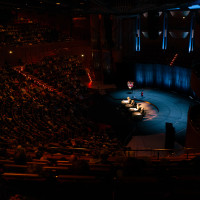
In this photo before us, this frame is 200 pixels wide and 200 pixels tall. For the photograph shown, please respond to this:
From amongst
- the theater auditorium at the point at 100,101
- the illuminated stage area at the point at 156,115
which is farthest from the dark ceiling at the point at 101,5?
the illuminated stage area at the point at 156,115

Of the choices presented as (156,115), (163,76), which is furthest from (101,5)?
(156,115)

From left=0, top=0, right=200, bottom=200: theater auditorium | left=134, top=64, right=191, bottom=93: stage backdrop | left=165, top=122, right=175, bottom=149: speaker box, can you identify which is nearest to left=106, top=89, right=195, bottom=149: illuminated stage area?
left=0, top=0, right=200, bottom=200: theater auditorium

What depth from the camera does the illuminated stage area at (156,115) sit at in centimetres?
1576

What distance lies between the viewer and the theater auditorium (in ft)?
18.1

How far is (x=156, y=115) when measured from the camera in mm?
19766

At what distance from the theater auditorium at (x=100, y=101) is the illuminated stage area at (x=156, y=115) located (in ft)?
0.26

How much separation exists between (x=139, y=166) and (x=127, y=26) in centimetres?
2545

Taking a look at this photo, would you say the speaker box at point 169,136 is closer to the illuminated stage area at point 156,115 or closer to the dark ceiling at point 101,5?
the illuminated stage area at point 156,115

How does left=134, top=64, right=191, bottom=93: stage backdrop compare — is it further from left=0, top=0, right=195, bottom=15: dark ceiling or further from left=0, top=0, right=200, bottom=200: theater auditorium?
left=0, top=0, right=195, bottom=15: dark ceiling

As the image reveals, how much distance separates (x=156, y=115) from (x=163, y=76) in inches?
333

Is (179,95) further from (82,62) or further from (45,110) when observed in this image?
(45,110)

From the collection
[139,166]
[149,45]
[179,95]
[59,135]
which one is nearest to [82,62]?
[149,45]

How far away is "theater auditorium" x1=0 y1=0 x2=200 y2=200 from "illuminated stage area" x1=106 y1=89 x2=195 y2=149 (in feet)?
0.26

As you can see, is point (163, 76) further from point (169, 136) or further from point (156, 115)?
point (169, 136)
